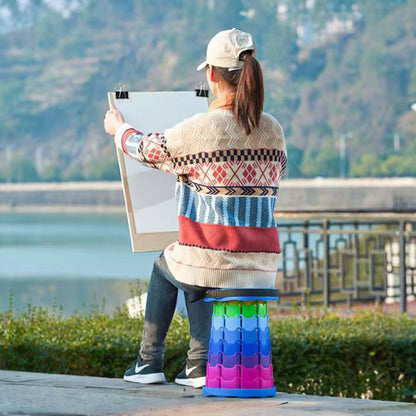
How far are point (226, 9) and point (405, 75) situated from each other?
39.7m

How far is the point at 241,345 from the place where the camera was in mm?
3742

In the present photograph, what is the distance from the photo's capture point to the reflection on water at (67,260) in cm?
3434

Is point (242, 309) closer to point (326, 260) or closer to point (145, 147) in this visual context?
point (145, 147)

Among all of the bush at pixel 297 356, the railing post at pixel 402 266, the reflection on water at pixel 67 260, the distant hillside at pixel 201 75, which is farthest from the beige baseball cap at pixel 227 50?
the distant hillside at pixel 201 75

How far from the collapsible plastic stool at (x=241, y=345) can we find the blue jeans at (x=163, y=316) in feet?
0.64

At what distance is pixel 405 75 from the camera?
13650 cm

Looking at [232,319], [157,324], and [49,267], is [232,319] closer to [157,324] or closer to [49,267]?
[157,324]

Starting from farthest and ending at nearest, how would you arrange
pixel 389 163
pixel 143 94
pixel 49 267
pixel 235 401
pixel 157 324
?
pixel 389 163, pixel 49 267, pixel 143 94, pixel 157 324, pixel 235 401

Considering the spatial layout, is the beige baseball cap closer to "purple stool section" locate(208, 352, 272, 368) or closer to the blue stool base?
"purple stool section" locate(208, 352, 272, 368)

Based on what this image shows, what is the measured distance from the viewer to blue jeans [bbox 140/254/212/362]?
3.95 meters

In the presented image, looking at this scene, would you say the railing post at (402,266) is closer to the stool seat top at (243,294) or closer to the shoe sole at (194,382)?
the shoe sole at (194,382)

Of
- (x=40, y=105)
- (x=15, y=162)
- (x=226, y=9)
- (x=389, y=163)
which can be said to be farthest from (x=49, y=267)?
(x=226, y=9)

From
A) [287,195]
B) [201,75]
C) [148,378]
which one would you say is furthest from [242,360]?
[201,75]

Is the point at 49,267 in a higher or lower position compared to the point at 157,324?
lower
